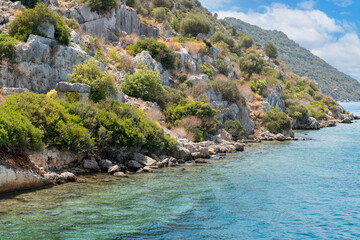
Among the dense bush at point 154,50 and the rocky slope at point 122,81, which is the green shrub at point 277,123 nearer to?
the rocky slope at point 122,81

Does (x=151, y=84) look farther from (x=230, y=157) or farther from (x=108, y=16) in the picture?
(x=108, y=16)

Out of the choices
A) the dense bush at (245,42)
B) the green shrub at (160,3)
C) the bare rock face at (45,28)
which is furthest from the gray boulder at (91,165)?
the dense bush at (245,42)

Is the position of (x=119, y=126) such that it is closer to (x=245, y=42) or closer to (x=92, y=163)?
(x=92, y=163)

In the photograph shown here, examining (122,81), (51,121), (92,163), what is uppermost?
(122,81)

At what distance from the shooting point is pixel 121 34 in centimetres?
6247

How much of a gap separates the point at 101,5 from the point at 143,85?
23.0 meters

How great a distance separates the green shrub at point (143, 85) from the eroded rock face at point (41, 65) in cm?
744

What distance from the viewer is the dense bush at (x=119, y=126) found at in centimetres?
2934

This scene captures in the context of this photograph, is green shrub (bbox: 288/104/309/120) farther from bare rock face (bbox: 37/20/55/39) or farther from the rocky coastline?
bare rock face (bbox: 37/20/55/39)

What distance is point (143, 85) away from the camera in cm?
4588

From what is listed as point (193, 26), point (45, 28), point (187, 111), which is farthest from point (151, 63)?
point (193, 26)

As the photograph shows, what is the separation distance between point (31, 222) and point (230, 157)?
90.8 feet

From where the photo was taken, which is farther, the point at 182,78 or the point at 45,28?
the point at 182,78

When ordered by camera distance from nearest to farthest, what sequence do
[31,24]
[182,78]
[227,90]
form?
[31,24] → [182,78] → [227,90]
